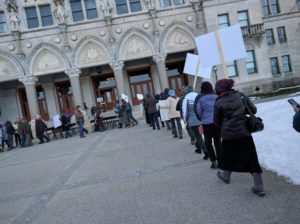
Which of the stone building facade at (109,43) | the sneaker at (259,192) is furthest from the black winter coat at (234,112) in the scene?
the stone building facade at (109,43)

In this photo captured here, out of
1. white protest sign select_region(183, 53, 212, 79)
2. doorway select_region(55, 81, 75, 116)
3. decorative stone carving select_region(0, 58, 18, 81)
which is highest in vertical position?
decorative stone carving select_region(0, 58, 18, 81)

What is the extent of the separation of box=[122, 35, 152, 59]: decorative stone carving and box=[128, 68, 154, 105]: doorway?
13.1 feet

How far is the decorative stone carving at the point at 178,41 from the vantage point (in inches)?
1045

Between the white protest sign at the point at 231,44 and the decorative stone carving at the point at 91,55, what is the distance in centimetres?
2015

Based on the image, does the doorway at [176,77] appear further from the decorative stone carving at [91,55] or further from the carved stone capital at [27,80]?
the carved stone capital at [27,80]

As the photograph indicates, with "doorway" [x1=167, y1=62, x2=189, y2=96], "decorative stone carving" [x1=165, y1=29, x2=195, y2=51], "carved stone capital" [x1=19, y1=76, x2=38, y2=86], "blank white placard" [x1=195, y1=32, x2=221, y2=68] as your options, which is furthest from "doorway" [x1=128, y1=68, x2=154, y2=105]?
"blank white placard" [x1=195, y1=32, x2=221, y2=68]

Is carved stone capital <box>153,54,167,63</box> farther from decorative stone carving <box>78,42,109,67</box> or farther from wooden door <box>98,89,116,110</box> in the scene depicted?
wooden door <box>98,89,116,110</box>

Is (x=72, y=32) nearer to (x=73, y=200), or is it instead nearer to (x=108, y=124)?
(x=108, y=124)

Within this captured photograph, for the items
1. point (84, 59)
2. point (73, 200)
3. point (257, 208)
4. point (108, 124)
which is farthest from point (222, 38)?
point (84, 59)

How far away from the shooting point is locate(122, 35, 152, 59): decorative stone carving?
1033 inches

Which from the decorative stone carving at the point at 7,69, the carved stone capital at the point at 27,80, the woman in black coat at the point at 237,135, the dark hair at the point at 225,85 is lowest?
the woman in black coat at the point at 237,135

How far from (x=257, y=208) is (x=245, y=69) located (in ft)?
84.9

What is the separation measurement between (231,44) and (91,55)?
819 inches

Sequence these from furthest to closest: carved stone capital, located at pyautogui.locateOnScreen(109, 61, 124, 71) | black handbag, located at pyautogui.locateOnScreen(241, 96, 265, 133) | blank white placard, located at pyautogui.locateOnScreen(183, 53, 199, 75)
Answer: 1. carved stone capital, located at pyautogui.locateOnScreen(109, 61, 124, 71)
2. blank white placard, located at pyautogui.locateOnScreen(183, 53, 199, 75)
3. black handbag, located at pyautogui.locateOnScreen(241, 96, 265, 133)
